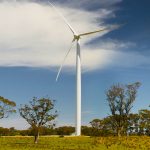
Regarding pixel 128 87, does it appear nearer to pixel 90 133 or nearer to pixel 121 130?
pixel 121 130

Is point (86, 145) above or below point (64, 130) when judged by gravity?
below

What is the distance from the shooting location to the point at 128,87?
299ft

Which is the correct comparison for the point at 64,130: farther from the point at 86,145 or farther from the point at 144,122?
the point at 86,145

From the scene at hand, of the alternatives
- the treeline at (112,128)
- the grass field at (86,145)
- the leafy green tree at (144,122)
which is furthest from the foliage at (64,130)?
the grass field at (86,145)

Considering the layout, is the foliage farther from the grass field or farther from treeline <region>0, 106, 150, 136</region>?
the grass field

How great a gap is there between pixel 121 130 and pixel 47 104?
146 feet

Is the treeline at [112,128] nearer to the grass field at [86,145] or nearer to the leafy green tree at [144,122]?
the leafy green tree at [144,122]

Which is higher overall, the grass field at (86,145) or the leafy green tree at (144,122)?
the leafy green tree at (144,122)

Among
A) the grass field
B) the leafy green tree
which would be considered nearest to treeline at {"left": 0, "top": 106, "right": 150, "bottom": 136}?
the leafy green tree

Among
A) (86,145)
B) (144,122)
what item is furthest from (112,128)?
(86,145)

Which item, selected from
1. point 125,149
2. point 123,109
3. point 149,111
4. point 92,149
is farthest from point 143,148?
point 149,111

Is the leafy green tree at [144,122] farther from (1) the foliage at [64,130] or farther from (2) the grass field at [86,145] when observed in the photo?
(2) the grass field at [86,145]

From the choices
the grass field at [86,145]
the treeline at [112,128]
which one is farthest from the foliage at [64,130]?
the grass field at [86,145]

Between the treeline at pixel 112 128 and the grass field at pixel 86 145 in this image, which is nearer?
the grass field at pixel 86 145
